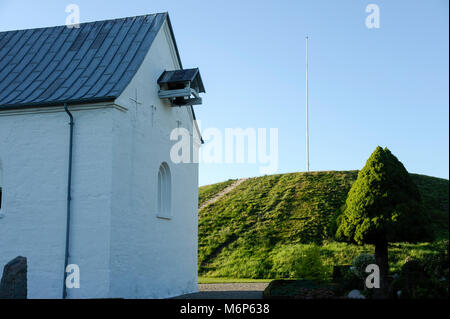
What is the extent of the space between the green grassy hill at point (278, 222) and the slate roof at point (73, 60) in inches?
473

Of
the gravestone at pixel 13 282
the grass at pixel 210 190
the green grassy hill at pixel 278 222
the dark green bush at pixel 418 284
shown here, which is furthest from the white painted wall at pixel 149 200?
the grass at pixel 210 190

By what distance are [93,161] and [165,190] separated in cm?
389

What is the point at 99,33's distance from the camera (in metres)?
16.8

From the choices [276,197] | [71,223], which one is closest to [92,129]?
[71,223]

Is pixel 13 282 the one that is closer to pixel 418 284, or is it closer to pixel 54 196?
pixel 54 196

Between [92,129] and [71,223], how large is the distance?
8.34 ft

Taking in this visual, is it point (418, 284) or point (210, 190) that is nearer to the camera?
point (418, 284)

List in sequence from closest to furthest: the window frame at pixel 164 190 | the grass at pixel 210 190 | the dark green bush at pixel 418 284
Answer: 1. the dark green bush at pixel 418 284
2. the window frame at pixel 164 190
3. the grass at pixel 210 190

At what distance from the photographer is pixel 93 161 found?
1333cm

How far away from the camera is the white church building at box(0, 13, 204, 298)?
13.1 m

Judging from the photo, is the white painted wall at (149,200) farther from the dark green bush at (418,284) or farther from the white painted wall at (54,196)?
the dark green bush at (418,284)

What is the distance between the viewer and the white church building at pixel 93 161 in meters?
13.1

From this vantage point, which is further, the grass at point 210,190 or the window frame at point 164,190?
the grass at point 210,190

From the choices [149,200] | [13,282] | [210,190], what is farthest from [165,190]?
[210,190]
